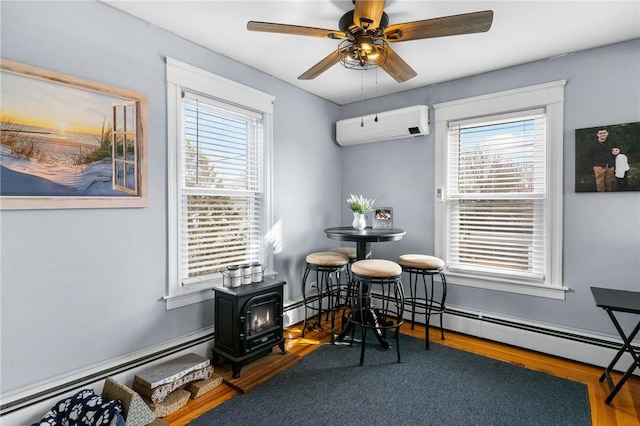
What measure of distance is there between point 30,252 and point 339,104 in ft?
11.7

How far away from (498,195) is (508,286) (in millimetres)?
893

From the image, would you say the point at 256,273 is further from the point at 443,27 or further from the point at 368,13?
the point at 443,27

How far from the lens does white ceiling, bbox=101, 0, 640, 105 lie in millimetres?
2125

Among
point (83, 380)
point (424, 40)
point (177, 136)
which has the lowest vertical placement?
point (83, 380)

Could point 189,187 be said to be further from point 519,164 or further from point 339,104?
point 519,164

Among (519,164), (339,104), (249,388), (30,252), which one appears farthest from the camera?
(339,104)

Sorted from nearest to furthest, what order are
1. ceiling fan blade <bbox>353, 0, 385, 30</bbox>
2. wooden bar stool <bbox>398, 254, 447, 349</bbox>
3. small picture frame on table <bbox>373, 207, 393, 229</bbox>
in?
ceiling fan blade <bbox>353, 0, 385, 30</bbox>
wooden bar stool <bbox>398, 254, 447, 349</bbox>
small picture frame on table <bbox>373, 207, 393, 229</bbox>

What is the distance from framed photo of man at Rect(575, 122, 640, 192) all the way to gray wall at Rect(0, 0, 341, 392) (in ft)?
10.4

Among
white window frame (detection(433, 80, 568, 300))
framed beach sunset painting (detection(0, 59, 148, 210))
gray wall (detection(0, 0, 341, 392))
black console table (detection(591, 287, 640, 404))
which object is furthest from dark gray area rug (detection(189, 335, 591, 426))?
framed beach sunset painting (detection(0, 59, 148, 210))

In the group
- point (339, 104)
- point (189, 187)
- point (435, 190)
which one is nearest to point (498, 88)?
point (435, 190)

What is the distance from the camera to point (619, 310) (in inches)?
80.8

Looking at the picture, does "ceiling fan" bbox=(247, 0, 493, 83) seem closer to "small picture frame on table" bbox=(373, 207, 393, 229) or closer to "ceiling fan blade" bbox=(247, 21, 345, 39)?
"ceiling fan blade" bbox=(247, 21, 345, 39)

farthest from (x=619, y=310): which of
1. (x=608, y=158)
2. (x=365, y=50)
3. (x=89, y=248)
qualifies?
(x=89, y=248)

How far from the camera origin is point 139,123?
7.45 feet
